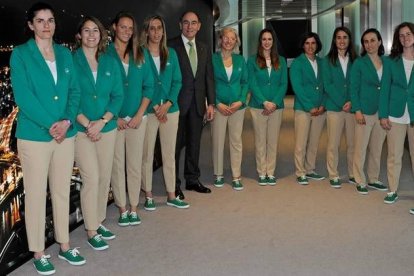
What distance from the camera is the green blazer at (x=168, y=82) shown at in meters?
4.73

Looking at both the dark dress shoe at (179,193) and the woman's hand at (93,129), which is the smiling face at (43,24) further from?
the dark dress shoe at (179,193)

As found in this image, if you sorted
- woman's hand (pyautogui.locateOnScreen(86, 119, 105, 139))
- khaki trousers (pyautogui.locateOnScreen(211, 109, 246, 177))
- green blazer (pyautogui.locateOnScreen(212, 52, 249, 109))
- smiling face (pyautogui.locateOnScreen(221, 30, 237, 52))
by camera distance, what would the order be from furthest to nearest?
khaki trousers (pyautogui.locateOnScreen(211, 109, 246, 177)), green blazer (pyautogui.locateOnScreen(212, 52, 249, 109)), smiling face (pyautogui.locateOnScreen(221, 30, 237, 52)), woman's hand (pyautogui.locateOnScreen(86, 119, 105, 139))

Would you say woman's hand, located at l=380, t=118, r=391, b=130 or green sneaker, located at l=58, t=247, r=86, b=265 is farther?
woman's hand, located at l=380, t=118, r=391, b=130

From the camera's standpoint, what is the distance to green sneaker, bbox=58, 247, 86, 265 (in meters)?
3.59

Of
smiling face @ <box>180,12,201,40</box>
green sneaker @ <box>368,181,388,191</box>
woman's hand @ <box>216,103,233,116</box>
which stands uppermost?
smiling face @ <box>180,12,201,40</box>

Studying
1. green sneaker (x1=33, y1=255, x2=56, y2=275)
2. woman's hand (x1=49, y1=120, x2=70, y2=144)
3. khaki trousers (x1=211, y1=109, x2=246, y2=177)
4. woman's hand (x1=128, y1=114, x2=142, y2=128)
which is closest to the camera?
woman's hand (x1=49, y1=120, x2=70, y2=144)

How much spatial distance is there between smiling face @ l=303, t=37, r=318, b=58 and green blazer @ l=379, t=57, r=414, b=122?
1.07m

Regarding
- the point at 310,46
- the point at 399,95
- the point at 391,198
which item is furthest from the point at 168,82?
the point at 391,198

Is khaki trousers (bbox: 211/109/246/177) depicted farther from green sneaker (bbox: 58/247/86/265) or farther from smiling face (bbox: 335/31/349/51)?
green sneaker (bbox: 58/247/86/265)

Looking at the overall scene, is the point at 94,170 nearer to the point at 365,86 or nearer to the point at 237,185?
the point at 237,185

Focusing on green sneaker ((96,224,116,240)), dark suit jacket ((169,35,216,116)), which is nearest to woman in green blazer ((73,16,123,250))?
green sneaker ((96,224,116,240))

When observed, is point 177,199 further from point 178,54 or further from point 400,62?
point 400,62

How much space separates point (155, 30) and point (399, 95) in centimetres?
214

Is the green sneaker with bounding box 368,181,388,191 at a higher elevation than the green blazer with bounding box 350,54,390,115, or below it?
below
